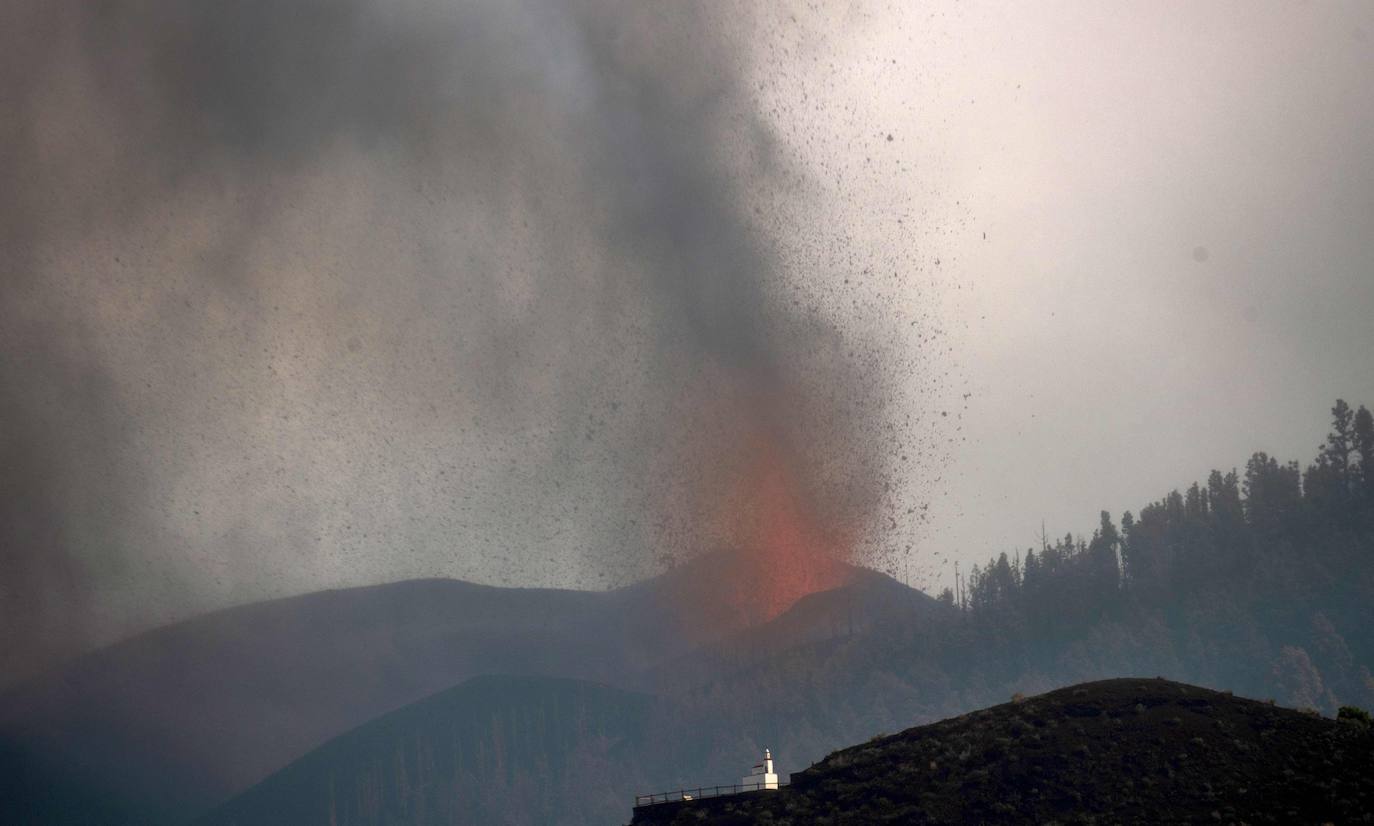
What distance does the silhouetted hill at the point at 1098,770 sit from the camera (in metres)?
75.8

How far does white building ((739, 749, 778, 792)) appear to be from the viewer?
97.7m

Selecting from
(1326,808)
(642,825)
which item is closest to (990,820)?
(1326,808)

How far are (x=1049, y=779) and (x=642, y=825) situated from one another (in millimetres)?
30295

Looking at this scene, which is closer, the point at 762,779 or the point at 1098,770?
the point at 1098,770

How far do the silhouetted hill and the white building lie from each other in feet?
7.92

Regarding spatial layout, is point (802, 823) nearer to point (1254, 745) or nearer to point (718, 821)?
point (718, 821)

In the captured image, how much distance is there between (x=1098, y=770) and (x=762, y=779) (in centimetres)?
2642

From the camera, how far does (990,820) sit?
8106 cm

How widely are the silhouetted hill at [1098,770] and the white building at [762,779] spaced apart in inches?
95.0

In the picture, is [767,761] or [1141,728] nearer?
[1141,728]

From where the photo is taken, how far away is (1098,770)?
82750 millimetres

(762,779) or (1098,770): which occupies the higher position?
(762,779)

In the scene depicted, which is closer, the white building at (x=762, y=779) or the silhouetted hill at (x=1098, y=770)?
the silhouetted hill at (x=1098, y=770)

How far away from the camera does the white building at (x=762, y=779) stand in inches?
3846
